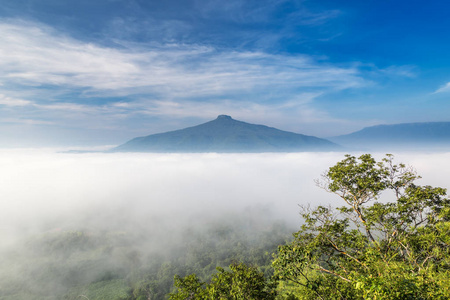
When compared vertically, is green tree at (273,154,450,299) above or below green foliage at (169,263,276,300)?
above

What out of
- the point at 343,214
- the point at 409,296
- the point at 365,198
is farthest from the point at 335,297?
the point at 365,198

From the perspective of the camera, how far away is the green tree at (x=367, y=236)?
1467 centimetres

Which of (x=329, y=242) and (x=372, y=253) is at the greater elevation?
(x=372, y=253)

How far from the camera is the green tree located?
1467 centimetres

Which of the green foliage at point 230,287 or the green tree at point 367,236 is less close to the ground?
the green tree at point 367,236

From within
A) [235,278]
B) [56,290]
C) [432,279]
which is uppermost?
[432,279]

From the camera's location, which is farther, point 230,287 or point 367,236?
point 367,236

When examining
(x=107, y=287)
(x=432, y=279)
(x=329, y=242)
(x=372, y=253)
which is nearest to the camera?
(x=432, y=279)

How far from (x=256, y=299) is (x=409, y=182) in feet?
57.4

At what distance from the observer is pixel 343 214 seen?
71.8ft

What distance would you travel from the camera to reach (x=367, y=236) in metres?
19.6

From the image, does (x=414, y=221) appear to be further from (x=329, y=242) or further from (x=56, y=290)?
(x=56, y=290)

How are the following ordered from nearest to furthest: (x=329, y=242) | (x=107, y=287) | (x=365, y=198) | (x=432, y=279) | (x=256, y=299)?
(x=432, y=279) < (x=256, y=299) < (x=329, y=242) < (x=365, y=198) < (x=107, y=287)

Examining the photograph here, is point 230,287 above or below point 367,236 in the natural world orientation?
below
